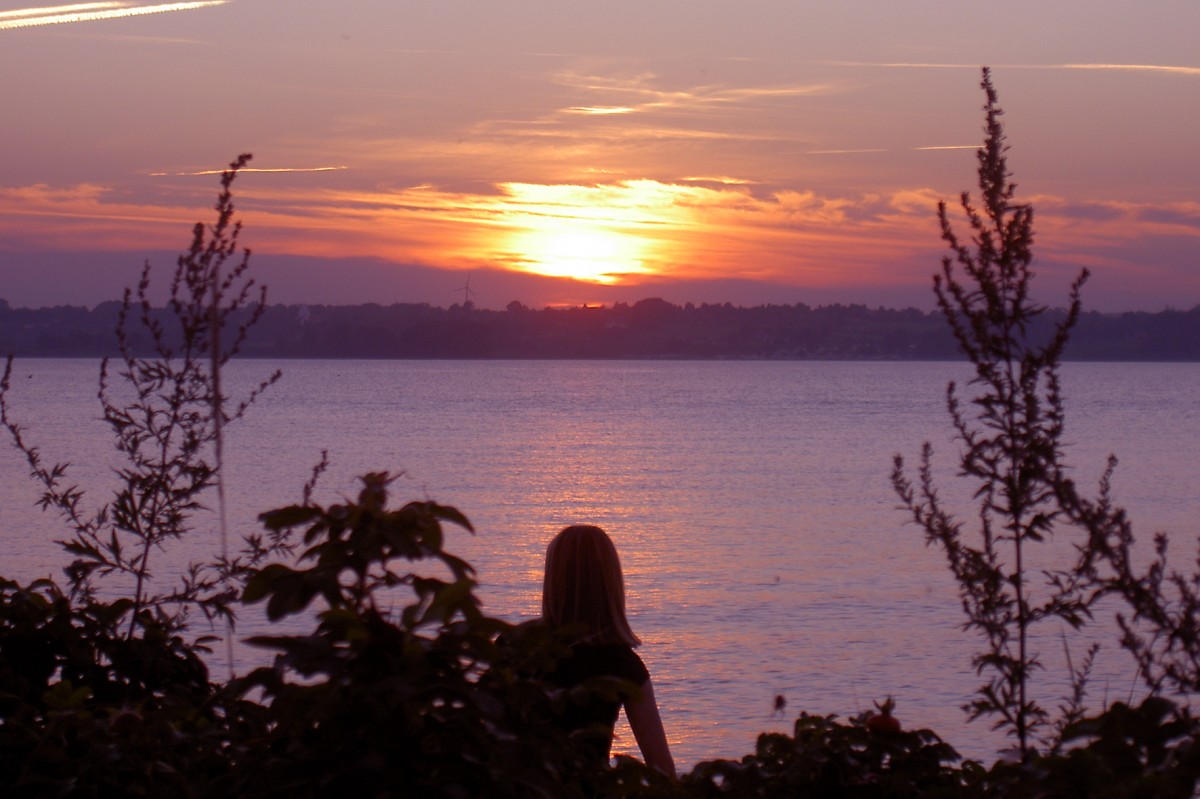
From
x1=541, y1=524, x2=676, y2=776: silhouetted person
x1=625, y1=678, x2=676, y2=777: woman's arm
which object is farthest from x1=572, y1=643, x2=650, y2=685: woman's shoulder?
x1=625, y1=678, x2=676, y2=777: woman's arm

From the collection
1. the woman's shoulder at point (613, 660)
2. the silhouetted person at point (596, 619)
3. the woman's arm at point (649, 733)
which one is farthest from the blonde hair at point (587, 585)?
the woman's arm at point (649, 733)

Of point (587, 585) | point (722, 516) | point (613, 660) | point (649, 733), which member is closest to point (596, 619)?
point (587, 585)

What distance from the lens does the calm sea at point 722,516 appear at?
56.8 ft

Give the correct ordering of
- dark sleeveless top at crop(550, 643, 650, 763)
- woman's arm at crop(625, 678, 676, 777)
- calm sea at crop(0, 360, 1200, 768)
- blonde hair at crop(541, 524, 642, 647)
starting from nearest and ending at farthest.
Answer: dark sleeveless top at crop(550, 643, 650, 763)
woman's arm at crop(625, 678, 676, 777)
blonde hair at crop(541, 524, 642, 647)
calm sea at crop(0, 360, 1200, 768)

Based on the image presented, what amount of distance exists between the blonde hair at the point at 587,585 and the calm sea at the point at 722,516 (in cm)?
129

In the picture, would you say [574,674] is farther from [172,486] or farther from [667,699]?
[667,699]

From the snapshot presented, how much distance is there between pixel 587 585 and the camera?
4.96m

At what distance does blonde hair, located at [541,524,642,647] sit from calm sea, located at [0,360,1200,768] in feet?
4.24

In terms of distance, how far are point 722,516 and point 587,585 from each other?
34.5 metres

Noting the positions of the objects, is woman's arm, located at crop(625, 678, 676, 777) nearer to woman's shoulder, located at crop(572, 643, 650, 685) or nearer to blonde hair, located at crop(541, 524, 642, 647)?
woman's shoulder, located at crop(572, 643, 650, 685)

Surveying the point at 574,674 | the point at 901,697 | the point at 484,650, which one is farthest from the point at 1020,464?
the point at 901,697

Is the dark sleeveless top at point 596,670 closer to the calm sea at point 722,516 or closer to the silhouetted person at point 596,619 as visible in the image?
the silhouetted person at point 596,619

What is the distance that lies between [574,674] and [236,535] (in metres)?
30.4

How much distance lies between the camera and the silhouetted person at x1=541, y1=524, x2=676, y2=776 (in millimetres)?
4656
